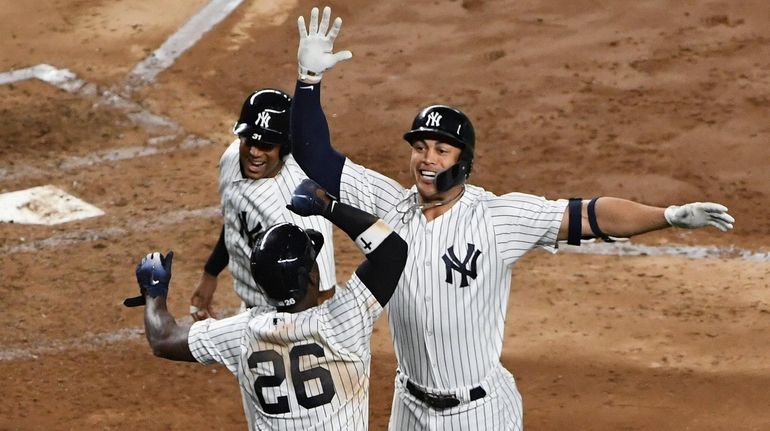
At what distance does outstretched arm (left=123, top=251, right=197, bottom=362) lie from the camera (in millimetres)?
5148

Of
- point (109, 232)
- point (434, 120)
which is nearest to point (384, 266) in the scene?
point (434, 120)

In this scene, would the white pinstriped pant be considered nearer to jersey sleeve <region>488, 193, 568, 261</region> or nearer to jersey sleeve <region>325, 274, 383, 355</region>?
jersey sleeve <region>488, 193, 568, 261</region>

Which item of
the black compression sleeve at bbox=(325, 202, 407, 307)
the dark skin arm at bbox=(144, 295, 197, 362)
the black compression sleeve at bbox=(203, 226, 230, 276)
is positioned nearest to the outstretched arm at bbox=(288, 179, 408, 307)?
the black compression sleeve at bbox=(325, 202, 407, 307)

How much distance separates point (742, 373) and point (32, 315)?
452cm

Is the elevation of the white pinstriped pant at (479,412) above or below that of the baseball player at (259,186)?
below

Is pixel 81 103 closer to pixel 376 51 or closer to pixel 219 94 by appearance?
pixel 219 94

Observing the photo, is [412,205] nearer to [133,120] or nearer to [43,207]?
[43,207]

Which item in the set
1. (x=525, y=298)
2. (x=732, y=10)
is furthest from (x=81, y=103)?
(x=732, y=10)

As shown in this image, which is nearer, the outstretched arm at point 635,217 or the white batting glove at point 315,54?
the outstretched arm at point 635,217

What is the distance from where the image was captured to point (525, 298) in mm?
9148

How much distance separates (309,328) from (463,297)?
2.82 ft

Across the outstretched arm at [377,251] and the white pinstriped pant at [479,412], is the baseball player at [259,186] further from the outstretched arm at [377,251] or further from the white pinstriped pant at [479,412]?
the outstretched arm at [377,251]

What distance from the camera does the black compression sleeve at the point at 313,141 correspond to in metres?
5.74

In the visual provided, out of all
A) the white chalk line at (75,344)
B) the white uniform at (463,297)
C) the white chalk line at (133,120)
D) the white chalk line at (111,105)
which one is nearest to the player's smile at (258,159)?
the white uniform at (463,297)
